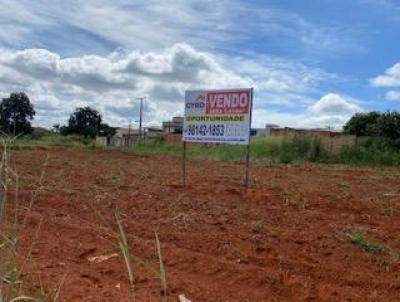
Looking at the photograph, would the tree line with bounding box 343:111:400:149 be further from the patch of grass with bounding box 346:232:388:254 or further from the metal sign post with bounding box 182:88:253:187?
the patch of grass with bounding box 346:232:388:254

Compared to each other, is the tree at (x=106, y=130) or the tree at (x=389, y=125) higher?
the tree at (x=389, y=125)

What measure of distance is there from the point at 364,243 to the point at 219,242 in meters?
1.59

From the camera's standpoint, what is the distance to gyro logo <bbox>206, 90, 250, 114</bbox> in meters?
11.9

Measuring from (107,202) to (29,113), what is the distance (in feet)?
19.2

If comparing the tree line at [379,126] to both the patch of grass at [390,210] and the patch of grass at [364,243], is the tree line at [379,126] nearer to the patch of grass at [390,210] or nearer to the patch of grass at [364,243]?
the patch of grass at [390,210]

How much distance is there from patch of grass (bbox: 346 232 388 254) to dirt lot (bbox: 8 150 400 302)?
0.08 meters

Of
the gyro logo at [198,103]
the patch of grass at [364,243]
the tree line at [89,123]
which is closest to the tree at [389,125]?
the tree line at [89,123]

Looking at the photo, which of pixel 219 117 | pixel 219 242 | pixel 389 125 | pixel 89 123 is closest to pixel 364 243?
pixel 219 242

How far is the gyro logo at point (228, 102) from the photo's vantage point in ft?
39.0

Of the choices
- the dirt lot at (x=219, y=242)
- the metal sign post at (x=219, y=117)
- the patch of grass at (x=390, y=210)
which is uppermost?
the metal sign post at (x=219, y=117)

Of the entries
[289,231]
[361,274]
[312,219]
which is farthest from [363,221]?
[361,274]

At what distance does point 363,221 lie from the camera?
8.77 metres

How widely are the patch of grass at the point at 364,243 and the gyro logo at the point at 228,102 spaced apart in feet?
15.4

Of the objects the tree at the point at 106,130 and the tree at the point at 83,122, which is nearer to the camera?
the tree at the point at 83,122
